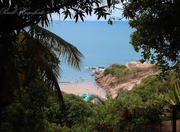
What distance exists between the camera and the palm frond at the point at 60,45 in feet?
10.6

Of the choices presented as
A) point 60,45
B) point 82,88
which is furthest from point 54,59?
point 82,88

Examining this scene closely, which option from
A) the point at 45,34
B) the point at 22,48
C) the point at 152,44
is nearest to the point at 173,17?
the point at 152,44

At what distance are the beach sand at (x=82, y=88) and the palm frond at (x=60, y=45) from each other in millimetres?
14093

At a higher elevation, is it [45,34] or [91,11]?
[91,11]

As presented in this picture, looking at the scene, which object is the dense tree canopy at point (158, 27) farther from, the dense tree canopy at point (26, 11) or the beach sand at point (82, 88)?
the beach sand at point (82, 88)

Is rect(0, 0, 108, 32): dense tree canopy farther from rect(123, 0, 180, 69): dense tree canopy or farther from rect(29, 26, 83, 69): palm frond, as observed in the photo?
rect(123, 0, 180, 69): dense tree canopy

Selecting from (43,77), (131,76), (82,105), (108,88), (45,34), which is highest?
(45,34)

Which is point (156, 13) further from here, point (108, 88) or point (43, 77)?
point (108, 88)

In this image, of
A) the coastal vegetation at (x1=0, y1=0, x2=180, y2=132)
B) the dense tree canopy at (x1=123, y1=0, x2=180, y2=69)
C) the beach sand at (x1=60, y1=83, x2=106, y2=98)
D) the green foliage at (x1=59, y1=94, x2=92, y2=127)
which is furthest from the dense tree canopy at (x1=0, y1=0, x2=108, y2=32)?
the beach sand at (x1=60, y1=83, x2=106, y2=98)

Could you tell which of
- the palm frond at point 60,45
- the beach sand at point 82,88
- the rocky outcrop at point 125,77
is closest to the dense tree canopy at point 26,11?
the palm frond at point 60,45

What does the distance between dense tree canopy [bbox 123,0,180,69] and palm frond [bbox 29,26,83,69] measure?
1405mm

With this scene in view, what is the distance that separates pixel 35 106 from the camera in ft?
7.07

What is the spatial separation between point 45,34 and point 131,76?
47.8 ft

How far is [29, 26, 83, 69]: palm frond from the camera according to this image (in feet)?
10.6
